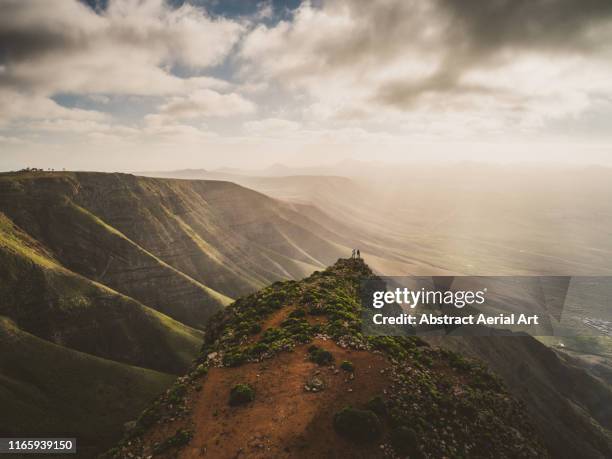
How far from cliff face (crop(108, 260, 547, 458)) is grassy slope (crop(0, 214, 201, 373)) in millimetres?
74232

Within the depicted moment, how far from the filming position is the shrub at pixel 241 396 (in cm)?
2295

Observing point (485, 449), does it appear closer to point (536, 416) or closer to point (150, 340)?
point (536, 416)

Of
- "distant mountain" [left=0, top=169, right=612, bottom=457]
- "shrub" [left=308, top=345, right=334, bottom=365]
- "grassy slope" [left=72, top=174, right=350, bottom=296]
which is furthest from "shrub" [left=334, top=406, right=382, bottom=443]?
"grassy slope" [left=72, top=174, right=350, bottom=296]

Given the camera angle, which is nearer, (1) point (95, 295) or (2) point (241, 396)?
(2) point (241, 396)

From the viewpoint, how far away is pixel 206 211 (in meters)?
198

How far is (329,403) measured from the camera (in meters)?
21.6

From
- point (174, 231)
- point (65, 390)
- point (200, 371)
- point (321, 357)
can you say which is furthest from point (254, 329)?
point (174, 231)

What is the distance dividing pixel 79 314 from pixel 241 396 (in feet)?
295

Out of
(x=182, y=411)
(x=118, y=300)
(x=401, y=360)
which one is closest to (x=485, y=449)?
(x=401, y=360)

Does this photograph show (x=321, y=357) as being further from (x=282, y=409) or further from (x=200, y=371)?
(x=200, y=371)

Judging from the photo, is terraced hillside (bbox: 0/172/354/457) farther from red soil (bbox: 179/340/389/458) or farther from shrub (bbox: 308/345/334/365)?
shrub (bbox: 308/345/334/365)

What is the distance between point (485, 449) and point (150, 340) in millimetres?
95418

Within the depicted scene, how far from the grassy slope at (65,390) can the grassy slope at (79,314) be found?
6.94 meters

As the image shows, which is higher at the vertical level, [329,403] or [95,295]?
[329,403]
